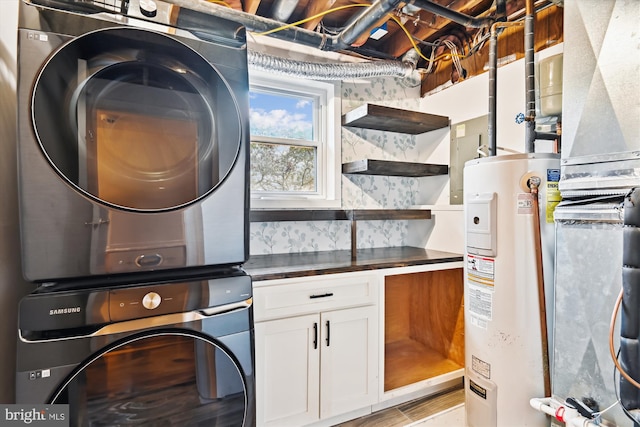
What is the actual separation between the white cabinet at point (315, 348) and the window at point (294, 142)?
79 centimetres

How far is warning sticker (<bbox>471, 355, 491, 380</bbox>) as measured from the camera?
1.52 metres

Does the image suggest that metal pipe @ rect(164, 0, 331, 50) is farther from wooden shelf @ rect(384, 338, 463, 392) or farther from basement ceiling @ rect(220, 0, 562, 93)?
wooden shelf @ rect(384, 338, 463, 392)

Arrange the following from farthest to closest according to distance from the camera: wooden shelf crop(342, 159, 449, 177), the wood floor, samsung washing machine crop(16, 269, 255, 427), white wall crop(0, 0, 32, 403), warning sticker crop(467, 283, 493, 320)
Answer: wooden shelf crop(342, 159, 449, 177), the wood floor, warning sticker crop(467, 283, 493, 320), white wall crop(0, 0, 32, 403), samsung washing machine crop(16, 269, 255, 427)

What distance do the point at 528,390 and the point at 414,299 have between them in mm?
1090

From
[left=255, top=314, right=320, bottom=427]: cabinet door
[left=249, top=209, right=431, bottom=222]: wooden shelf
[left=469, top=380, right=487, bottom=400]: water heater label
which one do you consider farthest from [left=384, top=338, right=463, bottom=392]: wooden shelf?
[left=249, top=209, right=431, bottom=222]: wooden shelf

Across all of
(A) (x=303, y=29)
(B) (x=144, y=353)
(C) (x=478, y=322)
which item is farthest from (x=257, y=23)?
(C) (x=478, y=322)

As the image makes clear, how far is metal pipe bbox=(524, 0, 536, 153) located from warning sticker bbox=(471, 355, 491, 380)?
1099 millimetres

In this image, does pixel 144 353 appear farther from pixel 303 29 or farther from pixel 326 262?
pixel 303 29

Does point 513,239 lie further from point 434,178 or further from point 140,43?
point 140,43

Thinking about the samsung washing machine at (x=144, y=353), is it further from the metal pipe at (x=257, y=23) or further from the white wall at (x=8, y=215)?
the metal pipe at (x=257, y=23)

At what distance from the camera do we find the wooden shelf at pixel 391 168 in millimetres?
2154

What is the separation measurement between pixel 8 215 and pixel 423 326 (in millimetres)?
2450

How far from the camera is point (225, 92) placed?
40.5 inches

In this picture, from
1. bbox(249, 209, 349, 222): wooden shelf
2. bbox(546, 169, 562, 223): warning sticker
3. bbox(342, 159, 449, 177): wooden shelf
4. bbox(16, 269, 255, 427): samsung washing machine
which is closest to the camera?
bbox(16, 269, 255, 427): samsung washing machine
